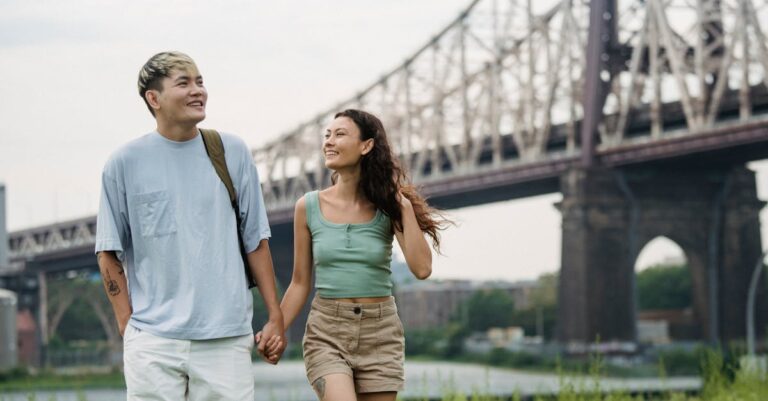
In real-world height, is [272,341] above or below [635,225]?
below

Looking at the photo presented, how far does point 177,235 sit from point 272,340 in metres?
0.45

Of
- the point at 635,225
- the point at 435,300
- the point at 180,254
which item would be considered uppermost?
the point at 435,300

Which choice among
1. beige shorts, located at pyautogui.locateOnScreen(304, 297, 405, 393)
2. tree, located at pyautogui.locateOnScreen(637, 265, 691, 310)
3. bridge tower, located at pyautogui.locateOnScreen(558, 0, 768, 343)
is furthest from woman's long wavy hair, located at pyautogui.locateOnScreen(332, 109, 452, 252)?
tree, located at pyautogui.locateOnScreen(637, 265, 691, 310)

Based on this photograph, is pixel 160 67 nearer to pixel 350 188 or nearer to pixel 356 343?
pixel 350 188

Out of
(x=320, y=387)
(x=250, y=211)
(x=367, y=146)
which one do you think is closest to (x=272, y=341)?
(x=320, y=387)

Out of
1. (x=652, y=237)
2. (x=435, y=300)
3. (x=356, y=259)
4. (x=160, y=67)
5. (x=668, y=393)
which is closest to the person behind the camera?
(x=160, y=67)

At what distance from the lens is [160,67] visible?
4617mm

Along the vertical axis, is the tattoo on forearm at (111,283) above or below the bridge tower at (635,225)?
below

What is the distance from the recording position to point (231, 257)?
4562mm

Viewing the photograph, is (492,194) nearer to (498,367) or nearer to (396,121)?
(498,367)

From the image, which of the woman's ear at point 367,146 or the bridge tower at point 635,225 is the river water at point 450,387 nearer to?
the bridge tower at point 635,225

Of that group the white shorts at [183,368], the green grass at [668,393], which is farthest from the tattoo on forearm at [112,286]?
the green grass at [668,393]

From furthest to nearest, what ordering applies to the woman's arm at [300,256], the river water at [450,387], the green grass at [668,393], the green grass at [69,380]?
1. the green grass at [69,380]
2. the river water at [450,387]
3. the green grass at [668,393]
4. the woman's arm at [300,256]

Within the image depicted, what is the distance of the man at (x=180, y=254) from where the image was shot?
14.7ft
